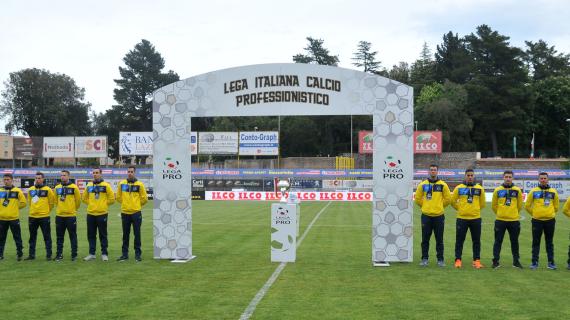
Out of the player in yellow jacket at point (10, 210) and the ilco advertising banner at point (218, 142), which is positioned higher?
the ilco advertising banner at point (218, 142)

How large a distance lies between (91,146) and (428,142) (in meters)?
35.3

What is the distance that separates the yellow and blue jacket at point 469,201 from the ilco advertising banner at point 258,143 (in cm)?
4483

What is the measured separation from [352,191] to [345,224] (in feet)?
77.1

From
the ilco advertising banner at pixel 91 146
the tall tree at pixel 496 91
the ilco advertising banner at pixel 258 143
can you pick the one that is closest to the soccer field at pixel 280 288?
the ilco advertising banner at pixel 258 143

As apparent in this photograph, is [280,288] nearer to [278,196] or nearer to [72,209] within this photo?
[72,209]

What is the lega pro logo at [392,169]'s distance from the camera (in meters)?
12.5

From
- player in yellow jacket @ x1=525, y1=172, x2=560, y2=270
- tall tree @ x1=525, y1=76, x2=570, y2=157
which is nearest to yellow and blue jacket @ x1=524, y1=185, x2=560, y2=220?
player in yellow jacket @ x1=525, y1=172, x2=560, y2=270

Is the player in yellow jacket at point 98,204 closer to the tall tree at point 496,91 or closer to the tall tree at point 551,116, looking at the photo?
the tall tree at point 496,91

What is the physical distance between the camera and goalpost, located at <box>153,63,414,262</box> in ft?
40.9


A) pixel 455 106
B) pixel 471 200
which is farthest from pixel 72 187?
pixel 455 106

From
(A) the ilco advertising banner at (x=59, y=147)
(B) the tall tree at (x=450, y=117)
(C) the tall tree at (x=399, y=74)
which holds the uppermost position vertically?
(C) the tall tree at (x=399, y=74)

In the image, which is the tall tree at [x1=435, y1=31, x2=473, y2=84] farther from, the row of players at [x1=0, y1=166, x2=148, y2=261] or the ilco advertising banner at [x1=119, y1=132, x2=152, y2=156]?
the row of players at [x1=0, y1=166, x2=148, y2=261]

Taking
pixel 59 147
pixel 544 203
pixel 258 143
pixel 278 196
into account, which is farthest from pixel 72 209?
pixel 59 147

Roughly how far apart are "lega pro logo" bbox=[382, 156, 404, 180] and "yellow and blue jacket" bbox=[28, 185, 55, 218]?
7322 mm
